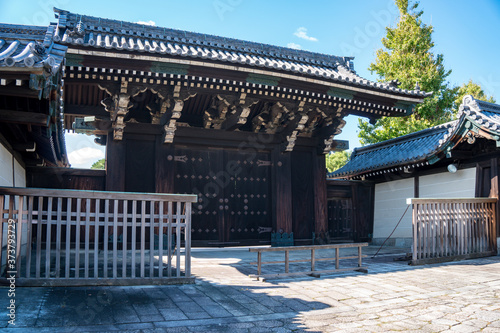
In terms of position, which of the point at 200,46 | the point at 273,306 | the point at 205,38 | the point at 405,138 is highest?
the point at 205,38

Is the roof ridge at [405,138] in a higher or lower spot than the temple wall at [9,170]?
higher

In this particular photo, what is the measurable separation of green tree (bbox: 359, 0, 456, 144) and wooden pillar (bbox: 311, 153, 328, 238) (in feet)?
26.0

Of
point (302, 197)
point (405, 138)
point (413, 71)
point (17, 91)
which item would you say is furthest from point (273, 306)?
point (413, 71)

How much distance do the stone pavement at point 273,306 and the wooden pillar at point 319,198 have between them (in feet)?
15.8

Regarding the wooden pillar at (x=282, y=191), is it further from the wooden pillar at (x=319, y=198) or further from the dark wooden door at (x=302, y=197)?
the wooden pillar at (x=319, y=198)

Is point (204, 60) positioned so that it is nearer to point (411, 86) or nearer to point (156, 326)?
point (156, 326)

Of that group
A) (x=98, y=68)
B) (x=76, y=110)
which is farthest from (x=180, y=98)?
(x=76, y=110)

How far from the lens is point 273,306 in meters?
4.72

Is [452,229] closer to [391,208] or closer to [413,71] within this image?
[391,208]

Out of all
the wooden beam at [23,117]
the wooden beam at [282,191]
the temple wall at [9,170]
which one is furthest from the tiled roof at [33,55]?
the wooden beam at [282,191]

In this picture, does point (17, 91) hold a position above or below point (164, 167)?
above

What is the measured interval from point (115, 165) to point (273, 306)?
623 cm

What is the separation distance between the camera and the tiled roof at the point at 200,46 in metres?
8.74

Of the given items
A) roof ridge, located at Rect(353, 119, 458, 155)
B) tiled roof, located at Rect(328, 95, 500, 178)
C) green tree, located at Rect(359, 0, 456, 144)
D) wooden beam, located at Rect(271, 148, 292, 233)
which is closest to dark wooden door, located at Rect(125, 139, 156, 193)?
wooden beam, located at Rect(271, 148, 292, 233)
